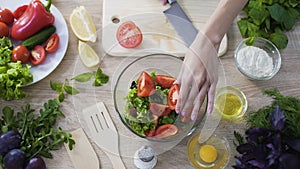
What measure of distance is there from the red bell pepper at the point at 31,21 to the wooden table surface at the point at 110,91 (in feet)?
0.30

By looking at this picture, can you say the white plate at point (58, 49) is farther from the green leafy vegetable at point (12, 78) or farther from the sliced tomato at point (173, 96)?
the sliced tomato at point (173, 96)

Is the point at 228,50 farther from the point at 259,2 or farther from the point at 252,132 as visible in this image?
the point at 252,132

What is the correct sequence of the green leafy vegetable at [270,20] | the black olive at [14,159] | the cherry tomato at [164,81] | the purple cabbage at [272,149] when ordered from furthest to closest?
the green leafy vegetable at [270,20] → the cherry tomato at [164,81] → the black olive at [14,159] → the purple cabbage at [272,149]

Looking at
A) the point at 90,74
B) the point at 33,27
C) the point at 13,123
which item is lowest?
the point at 13,123

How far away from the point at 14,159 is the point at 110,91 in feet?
1.14

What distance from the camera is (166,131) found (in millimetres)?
1271

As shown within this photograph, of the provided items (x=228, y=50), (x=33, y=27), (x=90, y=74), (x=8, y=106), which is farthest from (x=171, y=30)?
(x=8, y=106)

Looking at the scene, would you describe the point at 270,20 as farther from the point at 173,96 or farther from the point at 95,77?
the point at 95,77

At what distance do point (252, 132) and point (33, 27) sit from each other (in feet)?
2.46

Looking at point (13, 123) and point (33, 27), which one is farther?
point (33, 27)

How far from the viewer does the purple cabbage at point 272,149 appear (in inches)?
43.0

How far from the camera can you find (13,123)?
4.25ft

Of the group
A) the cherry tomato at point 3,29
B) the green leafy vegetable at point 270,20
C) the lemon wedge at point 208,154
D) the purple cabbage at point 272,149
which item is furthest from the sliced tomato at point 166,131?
the cherry tomato at point 3,29

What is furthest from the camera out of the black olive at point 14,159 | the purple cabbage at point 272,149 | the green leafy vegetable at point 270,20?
the green leafy vegetable at point 270,20
